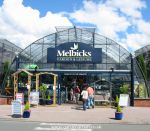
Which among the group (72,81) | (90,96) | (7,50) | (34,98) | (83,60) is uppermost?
(7,50)

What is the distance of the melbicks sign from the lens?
108 ft

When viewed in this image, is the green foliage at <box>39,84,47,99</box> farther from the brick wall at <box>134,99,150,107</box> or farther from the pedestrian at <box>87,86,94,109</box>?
the brick wall at <box>134,99,150,107</box>

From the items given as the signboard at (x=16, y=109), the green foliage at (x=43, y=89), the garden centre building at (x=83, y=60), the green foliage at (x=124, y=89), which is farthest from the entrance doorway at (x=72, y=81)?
the signboard at (x=16, y=109)

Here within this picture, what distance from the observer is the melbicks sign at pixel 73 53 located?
33062mm

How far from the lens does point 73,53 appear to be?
33.2 meters

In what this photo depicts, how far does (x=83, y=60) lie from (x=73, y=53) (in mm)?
1016

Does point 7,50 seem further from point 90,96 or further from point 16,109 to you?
point 16,109

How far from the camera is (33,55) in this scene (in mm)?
→ 34594

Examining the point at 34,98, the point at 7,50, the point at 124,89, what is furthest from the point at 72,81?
the point at 7,50

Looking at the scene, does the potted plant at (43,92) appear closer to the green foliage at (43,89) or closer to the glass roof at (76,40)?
the green foliage at (43,89)

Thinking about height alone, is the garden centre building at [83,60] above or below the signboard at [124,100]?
above

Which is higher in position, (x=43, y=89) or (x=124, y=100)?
(x=43, y=89)

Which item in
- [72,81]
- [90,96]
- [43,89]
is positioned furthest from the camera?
[72,81]

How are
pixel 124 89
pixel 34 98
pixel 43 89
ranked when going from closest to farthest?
1. pixel 34 98
2. pixel 43 89
3. pixel 124 89
